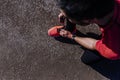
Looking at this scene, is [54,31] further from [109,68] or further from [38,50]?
[109,68]

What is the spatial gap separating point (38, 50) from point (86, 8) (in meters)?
1.02

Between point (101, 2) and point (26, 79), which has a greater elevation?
point (101, 2)

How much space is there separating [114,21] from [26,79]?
3.34ft

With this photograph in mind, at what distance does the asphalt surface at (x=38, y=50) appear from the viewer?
310 cm

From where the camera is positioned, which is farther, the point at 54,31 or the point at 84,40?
the point at 54,31

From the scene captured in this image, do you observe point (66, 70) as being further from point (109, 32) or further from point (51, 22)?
point (109, 32)

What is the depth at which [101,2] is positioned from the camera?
7.26 ft

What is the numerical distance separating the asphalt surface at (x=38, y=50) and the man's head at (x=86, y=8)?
0.86m

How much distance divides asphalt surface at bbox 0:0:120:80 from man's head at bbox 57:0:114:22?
0.86 meters

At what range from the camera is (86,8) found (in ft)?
7.29

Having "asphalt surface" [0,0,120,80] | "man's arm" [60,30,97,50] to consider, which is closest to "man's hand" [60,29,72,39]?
"man's arm" [60,30,97,50]

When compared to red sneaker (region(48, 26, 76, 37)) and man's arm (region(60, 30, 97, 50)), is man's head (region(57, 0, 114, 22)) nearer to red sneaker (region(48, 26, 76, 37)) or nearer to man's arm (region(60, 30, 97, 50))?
man's arm (region(60, 30, 97, 50))

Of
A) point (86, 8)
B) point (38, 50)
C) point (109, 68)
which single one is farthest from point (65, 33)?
point (86, 8)

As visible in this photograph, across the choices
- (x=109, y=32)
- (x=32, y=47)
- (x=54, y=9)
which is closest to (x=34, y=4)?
(x=54, y=9)
